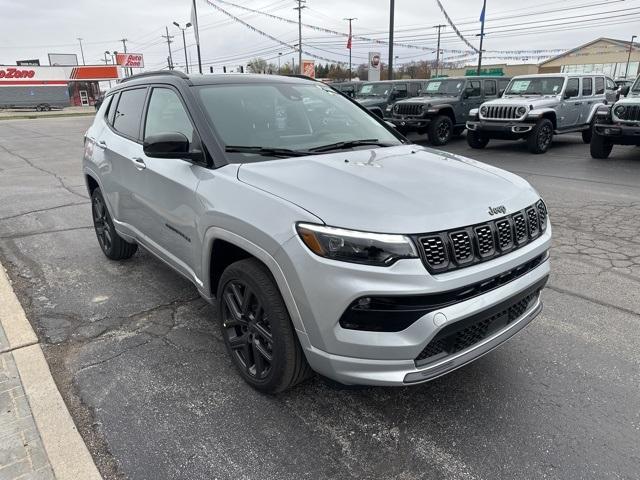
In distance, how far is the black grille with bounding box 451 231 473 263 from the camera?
2.30 meters

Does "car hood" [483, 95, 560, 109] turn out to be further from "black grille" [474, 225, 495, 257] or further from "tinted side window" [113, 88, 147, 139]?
"black grille" [474, 225, 495, 257]

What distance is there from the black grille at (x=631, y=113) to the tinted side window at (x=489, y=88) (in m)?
6.20

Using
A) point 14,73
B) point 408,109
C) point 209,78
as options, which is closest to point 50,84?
point 14,73

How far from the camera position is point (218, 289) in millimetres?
3010

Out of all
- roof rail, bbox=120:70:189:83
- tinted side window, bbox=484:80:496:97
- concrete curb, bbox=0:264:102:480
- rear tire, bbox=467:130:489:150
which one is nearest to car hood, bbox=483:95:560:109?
rear tire, bbox=467:130:489:150

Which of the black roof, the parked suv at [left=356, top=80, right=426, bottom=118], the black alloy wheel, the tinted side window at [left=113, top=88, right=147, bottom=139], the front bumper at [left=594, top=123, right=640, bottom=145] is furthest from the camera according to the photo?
the parked suv at [left=356, top=80, right=426, bottom=118]

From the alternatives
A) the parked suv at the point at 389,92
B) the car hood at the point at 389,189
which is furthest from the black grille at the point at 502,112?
the car hood at the point at 389,189

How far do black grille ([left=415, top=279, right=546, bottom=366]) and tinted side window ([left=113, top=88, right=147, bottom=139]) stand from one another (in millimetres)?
3059

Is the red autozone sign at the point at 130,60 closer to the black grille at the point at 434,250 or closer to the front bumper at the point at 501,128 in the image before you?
the front bumper at the point at 501,128

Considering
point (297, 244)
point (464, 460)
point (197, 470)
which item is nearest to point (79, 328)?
point (197, 470)

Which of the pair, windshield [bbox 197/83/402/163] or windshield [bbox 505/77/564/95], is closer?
windshield [bbox 197/83/402/163]

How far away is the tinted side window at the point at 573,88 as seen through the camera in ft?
42.9

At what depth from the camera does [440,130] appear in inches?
580

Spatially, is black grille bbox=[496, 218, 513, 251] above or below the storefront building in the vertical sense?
below
